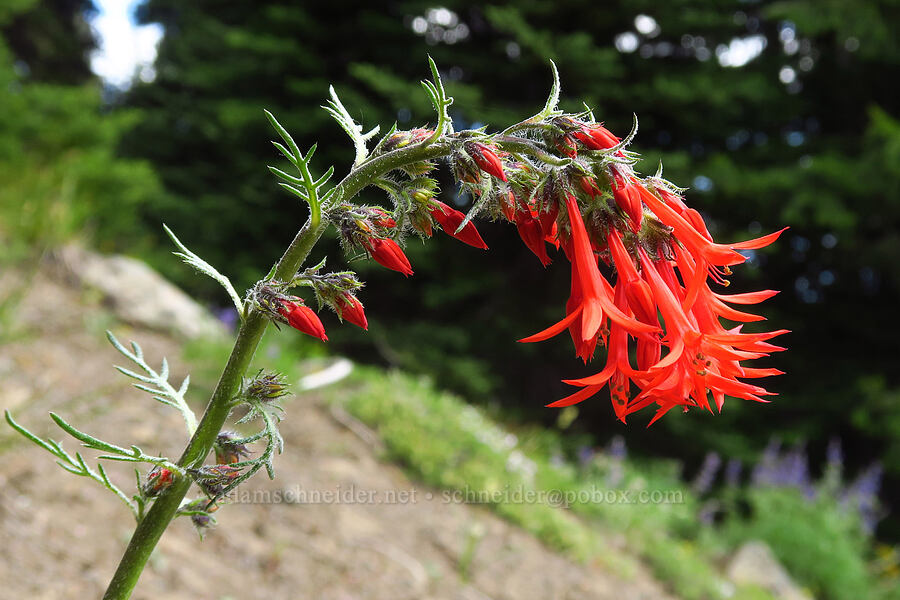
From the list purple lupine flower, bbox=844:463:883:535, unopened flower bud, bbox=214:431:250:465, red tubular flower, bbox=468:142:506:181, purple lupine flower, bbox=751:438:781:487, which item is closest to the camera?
red tubular flower, bbox=468:142:506:181

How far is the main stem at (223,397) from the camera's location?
1157 mm

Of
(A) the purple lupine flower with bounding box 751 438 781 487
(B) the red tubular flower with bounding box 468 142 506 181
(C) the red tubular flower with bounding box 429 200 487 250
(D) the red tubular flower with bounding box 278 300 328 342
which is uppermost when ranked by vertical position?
(A) the purple lupine flower with bounding box 751 438 781 487

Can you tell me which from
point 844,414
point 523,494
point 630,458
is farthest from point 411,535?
point 844,414

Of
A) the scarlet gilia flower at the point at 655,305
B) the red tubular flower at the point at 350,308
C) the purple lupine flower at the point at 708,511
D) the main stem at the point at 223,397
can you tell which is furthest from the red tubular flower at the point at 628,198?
the purple lupine flower at the point at 708,511

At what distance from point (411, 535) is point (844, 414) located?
6.11m

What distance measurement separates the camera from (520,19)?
6883mm

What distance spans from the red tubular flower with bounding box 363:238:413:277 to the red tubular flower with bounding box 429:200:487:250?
0.30ft

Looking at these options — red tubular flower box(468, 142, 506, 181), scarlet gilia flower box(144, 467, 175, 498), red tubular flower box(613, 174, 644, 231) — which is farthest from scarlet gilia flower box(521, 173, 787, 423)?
scarlet gilia flower box(144, 467, 175, 498)

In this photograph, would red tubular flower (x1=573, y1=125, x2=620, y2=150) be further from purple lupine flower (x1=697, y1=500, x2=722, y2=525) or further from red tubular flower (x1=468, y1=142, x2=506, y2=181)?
purple lupine flower (x1=697, y1=500, x2=722, y2=525)

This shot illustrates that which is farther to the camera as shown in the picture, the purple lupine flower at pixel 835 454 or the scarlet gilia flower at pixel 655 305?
the purple lupine flower at pixel 835 454

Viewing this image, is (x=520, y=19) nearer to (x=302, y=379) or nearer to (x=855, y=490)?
(x=302, y=379)

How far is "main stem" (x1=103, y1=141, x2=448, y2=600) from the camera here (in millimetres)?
1157

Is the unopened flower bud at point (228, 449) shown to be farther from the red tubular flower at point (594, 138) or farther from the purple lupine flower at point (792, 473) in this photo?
the purple lupine flower at point (792, 473)

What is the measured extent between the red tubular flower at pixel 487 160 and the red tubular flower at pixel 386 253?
0.67ft
